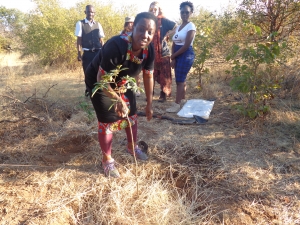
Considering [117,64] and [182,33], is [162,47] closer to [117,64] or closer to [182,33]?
[182,33]

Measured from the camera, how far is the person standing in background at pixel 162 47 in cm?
356

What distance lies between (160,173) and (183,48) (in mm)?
2053

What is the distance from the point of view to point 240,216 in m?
1.72

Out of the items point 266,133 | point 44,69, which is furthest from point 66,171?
point 44,69

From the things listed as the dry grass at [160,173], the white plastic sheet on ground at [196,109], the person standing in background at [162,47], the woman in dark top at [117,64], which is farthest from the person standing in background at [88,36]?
the woman in dark top at [117,64]

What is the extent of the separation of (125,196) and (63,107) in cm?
240

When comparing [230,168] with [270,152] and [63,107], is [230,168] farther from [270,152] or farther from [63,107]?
[63,107]

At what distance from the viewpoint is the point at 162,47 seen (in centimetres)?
370

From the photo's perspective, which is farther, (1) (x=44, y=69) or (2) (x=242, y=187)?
(1) (x=44, y=69)

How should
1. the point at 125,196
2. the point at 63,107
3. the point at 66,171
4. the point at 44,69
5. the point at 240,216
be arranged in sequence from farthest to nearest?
1. the point at 44,69
2. the point at 63,107
3. the point at 66,171
4. the point at 125,196
5. the point at 240,216

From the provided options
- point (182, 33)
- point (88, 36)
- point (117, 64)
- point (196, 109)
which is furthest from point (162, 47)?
point (117, 64)

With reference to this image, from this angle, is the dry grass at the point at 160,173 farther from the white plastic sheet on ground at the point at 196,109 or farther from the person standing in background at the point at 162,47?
the person standing in background at the point at 162,47

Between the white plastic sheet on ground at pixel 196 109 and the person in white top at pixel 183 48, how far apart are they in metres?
0.15

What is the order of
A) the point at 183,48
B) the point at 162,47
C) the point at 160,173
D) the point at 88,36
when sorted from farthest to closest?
the point at 88,36, the point at 162,47, the point at 183,48, the point at 160,173
